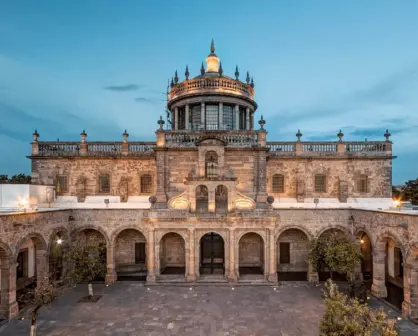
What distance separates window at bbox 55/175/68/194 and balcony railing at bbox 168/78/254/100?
14.5 meters

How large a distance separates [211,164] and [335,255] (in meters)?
11.5

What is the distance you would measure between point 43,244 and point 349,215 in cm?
2333

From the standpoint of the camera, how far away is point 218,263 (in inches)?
1069

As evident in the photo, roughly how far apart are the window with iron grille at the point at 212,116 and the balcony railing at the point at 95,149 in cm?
703

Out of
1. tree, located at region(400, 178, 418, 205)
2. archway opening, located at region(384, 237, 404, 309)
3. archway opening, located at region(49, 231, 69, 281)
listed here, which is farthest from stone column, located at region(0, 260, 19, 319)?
tree, located at region(400, 178, 418, 205)

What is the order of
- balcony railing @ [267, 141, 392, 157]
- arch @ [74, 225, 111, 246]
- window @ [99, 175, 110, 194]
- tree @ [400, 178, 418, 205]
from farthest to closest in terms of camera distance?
tree @ [400, 178, 418, 205]
window @ [99, 175, 110, 194]
balcony railing @ [267, 141, 392, 157]
arch @ [74, 225, 111, 246]

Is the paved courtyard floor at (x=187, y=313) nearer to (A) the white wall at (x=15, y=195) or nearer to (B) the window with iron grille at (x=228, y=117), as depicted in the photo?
(A) the white wall at (x=15, y=195)

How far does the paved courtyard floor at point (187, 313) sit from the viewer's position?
1528 centimetres

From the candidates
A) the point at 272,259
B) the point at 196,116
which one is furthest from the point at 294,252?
the point at 196,116

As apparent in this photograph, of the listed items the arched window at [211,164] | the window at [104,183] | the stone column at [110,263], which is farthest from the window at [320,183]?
the window at [104,183]

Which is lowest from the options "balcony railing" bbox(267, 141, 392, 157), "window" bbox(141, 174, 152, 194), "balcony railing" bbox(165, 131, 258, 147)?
"window" bbox(141, 174, 152, 194)

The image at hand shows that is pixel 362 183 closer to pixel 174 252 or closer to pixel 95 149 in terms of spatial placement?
pixel 174 252

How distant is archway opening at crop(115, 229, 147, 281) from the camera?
2673 cm

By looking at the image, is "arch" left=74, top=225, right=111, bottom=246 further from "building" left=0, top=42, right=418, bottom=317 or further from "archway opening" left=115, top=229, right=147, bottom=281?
"archway opening" left=115, top=229, right=147, bottom=281
